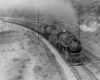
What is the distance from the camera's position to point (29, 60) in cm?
1989

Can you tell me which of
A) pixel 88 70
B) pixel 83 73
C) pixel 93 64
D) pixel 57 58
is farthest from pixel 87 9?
pixel 83 73

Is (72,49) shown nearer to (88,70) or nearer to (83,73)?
(88,70)

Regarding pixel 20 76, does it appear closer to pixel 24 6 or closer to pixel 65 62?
pixel 65 62

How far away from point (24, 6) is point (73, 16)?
128ft

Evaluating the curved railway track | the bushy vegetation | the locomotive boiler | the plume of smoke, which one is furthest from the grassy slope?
the plume of smoke

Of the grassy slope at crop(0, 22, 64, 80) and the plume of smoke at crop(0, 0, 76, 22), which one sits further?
the plume of smoke at crop(0, 0, 76, 22)

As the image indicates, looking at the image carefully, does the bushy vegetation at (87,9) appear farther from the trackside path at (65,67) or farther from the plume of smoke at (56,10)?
the trackside path at (65,67)

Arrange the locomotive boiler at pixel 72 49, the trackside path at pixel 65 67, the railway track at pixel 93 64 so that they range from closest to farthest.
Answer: the trackside path at pixel 65 67 → the railway track at pixel 93 64 → the locomotive boiler at pixel 72 49

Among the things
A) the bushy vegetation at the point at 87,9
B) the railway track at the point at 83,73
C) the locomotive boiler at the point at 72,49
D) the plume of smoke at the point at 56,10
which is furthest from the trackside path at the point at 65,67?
the plume of smoke at the point at 56,10

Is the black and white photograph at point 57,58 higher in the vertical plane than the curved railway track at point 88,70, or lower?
higher

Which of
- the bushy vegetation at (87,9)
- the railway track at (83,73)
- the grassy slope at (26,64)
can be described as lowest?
the railway track at (83,73)

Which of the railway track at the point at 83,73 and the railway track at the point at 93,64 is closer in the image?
the railway track at the point at 83,73

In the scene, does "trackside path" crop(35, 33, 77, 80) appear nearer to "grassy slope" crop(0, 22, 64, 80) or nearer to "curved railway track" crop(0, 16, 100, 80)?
"curved railway track" crop(0, 16, 100, 80)

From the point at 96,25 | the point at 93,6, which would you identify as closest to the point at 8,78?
the point at 96,25
